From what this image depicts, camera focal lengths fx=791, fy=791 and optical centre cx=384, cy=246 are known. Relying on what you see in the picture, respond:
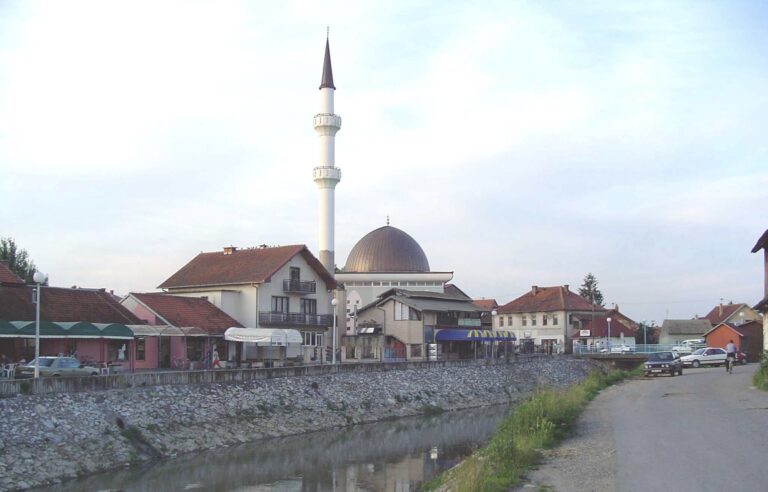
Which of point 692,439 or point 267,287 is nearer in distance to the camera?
point 692,439

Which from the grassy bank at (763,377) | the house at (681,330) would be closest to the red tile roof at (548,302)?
the house at (681,330)

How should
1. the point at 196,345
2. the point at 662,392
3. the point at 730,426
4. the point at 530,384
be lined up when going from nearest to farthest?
the point at 730,426 → the point at 662,392 → the point at 196,345 → the point at 530,384

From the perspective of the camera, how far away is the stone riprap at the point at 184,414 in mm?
24969

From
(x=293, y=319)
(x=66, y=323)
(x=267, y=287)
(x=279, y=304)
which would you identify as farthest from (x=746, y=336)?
(x=66, y=323)

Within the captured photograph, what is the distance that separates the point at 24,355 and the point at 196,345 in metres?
12.5

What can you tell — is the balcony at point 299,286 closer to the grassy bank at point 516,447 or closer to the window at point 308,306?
the window at point 308,306

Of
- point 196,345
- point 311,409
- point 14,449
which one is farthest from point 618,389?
point 14,449

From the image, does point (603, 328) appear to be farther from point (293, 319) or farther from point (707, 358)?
point (293, 319)

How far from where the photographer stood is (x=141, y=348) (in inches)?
1837

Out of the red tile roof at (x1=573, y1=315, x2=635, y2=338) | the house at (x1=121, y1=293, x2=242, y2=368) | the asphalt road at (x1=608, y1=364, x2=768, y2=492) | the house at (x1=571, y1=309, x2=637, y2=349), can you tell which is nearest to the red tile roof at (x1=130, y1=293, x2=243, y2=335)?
the house at (x1=121, y1=293, x2=242, y2=368)

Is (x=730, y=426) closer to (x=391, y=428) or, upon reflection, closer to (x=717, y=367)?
(x=391, y=428)

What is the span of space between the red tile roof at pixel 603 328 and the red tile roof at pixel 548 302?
2073mm

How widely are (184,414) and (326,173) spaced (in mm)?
46512

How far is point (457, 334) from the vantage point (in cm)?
7081
